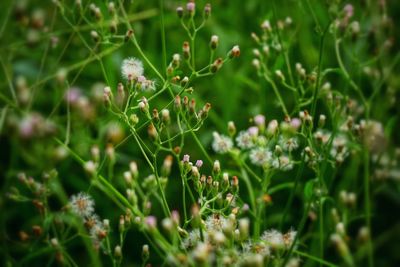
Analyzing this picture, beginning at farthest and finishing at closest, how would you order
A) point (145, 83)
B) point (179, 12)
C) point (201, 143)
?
point (201, 143) < point (179, 12) < point (145, 83)

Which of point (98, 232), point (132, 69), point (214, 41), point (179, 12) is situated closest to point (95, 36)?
point (132, 69)

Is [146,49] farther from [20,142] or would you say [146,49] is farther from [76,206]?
[20,142]

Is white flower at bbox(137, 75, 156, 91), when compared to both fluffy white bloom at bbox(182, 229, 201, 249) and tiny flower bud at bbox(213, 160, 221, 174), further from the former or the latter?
fluffy white bloom at bbox(182, 229, 201, 249)

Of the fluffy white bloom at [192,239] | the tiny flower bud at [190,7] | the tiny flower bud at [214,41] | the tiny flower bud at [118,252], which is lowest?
the tiny flower bud at [118,252]

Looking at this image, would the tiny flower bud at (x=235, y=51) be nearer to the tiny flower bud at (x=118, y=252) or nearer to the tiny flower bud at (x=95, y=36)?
the tiny flower bud at (x=95, y=36)

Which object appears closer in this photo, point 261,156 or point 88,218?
point 88,218

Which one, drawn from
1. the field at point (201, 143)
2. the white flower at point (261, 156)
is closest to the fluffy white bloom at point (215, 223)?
the field at point (201, 143)

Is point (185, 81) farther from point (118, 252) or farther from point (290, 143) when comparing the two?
point (118, 252)
